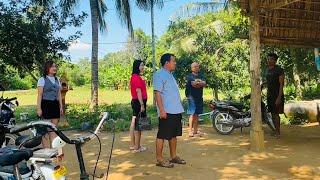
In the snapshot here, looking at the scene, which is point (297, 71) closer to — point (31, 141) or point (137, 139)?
point (137, 139)

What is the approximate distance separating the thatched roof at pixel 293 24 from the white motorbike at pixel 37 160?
6.62 metres

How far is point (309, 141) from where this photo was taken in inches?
328

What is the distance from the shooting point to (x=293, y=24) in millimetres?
9156

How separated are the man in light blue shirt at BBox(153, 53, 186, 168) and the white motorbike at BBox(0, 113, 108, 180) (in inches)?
129

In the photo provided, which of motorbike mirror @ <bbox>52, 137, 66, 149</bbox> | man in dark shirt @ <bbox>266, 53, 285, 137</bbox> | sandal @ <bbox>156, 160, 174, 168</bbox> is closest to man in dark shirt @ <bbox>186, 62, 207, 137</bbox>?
man in dark shirt @ <bbox>266, 53, 285, 137</bbox>

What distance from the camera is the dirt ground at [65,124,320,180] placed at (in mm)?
5977

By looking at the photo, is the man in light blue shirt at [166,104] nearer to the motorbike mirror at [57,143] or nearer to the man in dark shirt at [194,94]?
the man in dark shirt at [194,94]

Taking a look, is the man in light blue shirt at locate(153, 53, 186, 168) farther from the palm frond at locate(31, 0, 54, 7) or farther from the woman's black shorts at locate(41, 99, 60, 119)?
the palm frond at locate(31, 0, 54, 7)

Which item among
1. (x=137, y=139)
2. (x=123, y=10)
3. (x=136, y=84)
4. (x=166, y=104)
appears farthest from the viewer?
(x=123, y=10)

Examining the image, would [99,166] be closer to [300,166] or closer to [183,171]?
[183,171]

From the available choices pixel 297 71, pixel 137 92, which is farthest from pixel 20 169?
pixel 297 71

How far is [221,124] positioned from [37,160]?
7.07m

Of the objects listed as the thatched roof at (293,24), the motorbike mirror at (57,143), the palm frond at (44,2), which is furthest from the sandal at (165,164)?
the palm frond at (44,2)

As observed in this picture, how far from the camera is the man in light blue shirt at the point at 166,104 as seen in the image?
623 centimetres
